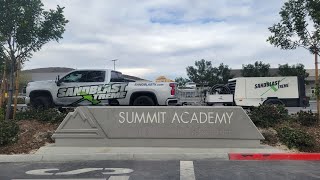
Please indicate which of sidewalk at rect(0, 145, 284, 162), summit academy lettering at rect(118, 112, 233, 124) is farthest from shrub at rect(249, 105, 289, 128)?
sidewalk at rect(0, 145, 284, 162)

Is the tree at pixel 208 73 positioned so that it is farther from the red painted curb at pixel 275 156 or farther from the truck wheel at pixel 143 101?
the red painted curb at pixel 275 156

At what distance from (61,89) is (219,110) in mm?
6619

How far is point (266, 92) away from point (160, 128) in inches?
629

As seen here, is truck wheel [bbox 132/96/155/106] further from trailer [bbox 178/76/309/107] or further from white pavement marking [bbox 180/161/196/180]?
trailer [bbox 178/76/309/107]

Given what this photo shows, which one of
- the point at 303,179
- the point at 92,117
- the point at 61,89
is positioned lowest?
the point at 303,179

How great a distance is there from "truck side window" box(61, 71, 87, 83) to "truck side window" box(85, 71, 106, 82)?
187mm

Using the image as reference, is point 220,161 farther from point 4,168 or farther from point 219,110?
point 4,168

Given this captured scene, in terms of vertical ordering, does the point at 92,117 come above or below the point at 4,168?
above

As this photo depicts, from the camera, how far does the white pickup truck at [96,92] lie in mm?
14281

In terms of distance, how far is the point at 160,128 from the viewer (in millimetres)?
10773

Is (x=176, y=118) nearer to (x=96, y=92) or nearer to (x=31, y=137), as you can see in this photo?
(x=31, y=137)

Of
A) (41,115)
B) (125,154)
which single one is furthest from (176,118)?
(41,115)

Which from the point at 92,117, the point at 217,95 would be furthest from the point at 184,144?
the point at 217,95

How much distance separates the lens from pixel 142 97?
14.4 meters
